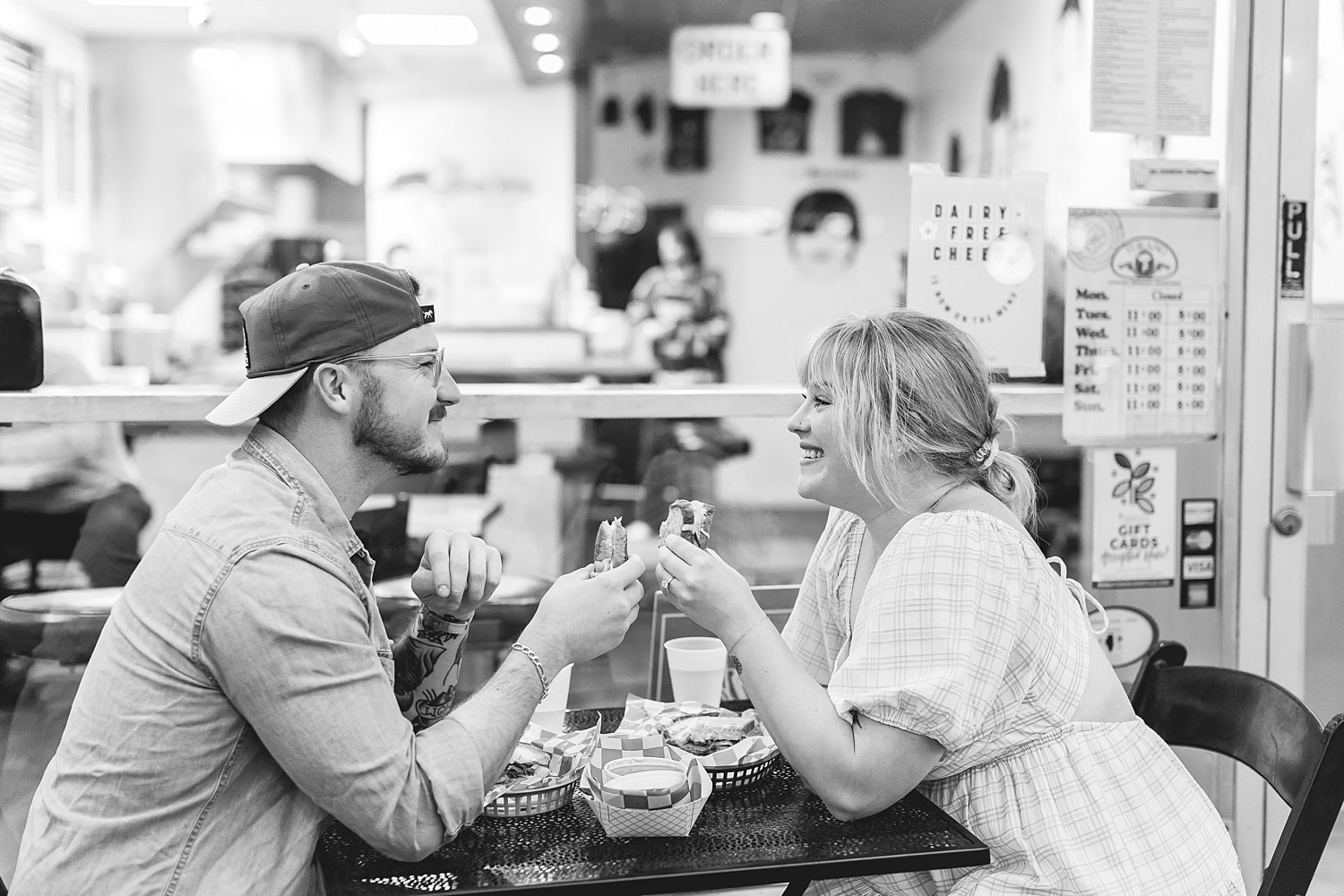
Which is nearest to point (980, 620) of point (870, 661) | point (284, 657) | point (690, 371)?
point (870, 661)

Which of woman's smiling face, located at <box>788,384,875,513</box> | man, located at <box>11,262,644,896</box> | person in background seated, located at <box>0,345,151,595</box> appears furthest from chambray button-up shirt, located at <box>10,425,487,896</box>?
person in background seated, located at <box>0,345,151,595</box>

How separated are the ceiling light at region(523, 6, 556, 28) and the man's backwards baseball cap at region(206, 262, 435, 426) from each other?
6.05 metres

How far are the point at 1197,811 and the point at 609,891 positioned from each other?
2.96 feet

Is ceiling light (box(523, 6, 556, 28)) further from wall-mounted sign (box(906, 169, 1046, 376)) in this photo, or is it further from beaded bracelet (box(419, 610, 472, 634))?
beaded bracelet (box(419, 610, 472, 634))

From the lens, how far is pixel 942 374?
5.64 feet

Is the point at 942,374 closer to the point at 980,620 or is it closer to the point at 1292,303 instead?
the point at 980,620

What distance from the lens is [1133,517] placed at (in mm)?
2627

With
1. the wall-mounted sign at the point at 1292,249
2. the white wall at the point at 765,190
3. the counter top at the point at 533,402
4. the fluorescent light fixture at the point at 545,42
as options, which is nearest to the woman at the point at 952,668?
the counter top at the point at 533,402

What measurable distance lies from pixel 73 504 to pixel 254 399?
1.59m

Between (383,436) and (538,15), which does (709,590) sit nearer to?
(383,436)

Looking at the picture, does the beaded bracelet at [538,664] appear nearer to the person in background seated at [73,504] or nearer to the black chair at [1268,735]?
the black chair at [1268,735]

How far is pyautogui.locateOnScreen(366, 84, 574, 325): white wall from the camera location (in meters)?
8.03

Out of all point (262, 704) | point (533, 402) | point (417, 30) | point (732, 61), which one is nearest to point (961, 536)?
point (262, 704)

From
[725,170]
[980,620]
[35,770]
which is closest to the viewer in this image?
[980,620]
